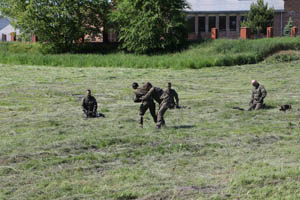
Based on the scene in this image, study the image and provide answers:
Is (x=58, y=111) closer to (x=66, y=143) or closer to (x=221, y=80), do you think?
(x=66, y=143)

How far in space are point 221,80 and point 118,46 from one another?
23196mm

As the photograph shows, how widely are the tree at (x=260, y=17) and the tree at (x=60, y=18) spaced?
14.6 meters

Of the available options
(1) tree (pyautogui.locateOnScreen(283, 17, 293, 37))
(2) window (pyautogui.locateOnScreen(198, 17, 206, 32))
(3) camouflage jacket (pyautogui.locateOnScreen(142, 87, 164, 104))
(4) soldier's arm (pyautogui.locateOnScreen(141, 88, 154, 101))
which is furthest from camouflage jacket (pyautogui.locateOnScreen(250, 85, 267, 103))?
(2) window (pyautogui.locateOnScreen(198, 17, 206, 32))

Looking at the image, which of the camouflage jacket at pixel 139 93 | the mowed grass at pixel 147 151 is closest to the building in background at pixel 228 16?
the mowed grass at pixel 147 151

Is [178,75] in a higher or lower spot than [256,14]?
lower

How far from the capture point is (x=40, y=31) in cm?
5400

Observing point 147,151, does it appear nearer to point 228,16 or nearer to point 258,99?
point 258,99

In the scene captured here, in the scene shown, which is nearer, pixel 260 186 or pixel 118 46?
pixel 260 186

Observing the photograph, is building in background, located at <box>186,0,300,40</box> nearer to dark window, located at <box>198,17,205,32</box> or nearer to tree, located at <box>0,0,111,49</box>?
dark window, located at <box>198,17,205,32</box>

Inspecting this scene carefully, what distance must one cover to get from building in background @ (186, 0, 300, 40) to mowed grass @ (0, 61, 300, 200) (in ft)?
116

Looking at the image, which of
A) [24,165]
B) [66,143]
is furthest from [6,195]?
[66,143]

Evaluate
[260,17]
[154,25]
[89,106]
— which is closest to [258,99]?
[89,106]

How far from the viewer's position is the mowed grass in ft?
29.6

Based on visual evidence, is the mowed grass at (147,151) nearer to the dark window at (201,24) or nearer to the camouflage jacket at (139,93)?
the camouflage jacket at (139,93)
